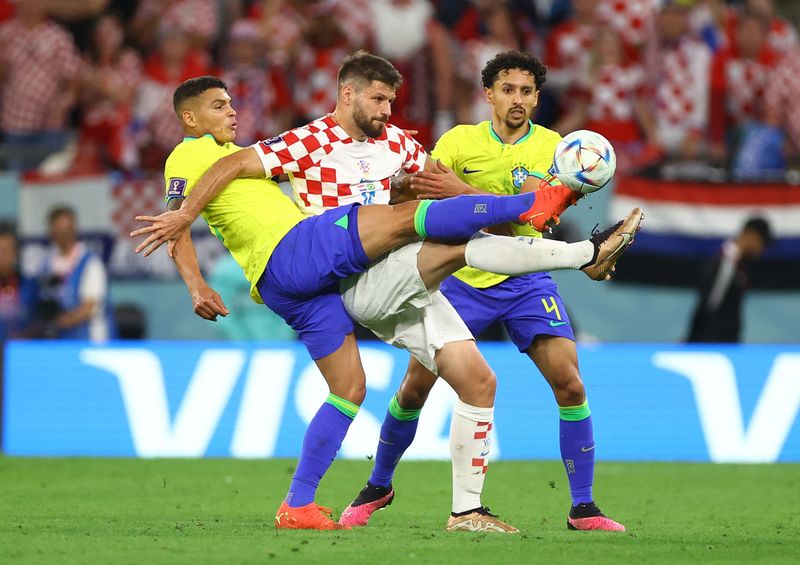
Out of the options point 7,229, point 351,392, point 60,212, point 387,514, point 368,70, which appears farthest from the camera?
point 7,229

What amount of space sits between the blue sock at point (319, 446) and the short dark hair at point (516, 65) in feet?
6.74

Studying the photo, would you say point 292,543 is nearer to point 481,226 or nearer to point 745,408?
point 481,226

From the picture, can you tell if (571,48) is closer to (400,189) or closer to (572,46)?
(572,46)

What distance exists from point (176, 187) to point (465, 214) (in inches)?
57.2

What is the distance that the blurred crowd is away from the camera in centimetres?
1311

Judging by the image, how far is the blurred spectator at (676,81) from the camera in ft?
44.0

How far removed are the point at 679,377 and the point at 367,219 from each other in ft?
18.4

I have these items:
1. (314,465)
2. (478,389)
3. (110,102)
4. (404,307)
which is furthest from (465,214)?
(110,102)

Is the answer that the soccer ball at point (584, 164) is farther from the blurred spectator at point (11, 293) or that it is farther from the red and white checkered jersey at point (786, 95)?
the red and white checkered jersey at point (786, 95)

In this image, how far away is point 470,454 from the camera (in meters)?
6.47

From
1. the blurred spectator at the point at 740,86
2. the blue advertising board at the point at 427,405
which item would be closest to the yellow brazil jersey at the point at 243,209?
the blue advertising board at the point at 427,405

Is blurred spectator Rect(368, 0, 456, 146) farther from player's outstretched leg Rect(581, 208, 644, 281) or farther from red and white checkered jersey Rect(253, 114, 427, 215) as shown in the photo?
player's outstretched leg Rect(581, 208, 644, 281)

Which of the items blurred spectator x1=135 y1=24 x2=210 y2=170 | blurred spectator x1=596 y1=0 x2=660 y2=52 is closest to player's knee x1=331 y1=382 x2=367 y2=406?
blurred spectator x1=135 y1=24 x2=210 y2=170

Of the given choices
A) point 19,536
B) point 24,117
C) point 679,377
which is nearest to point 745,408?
point 679,377
